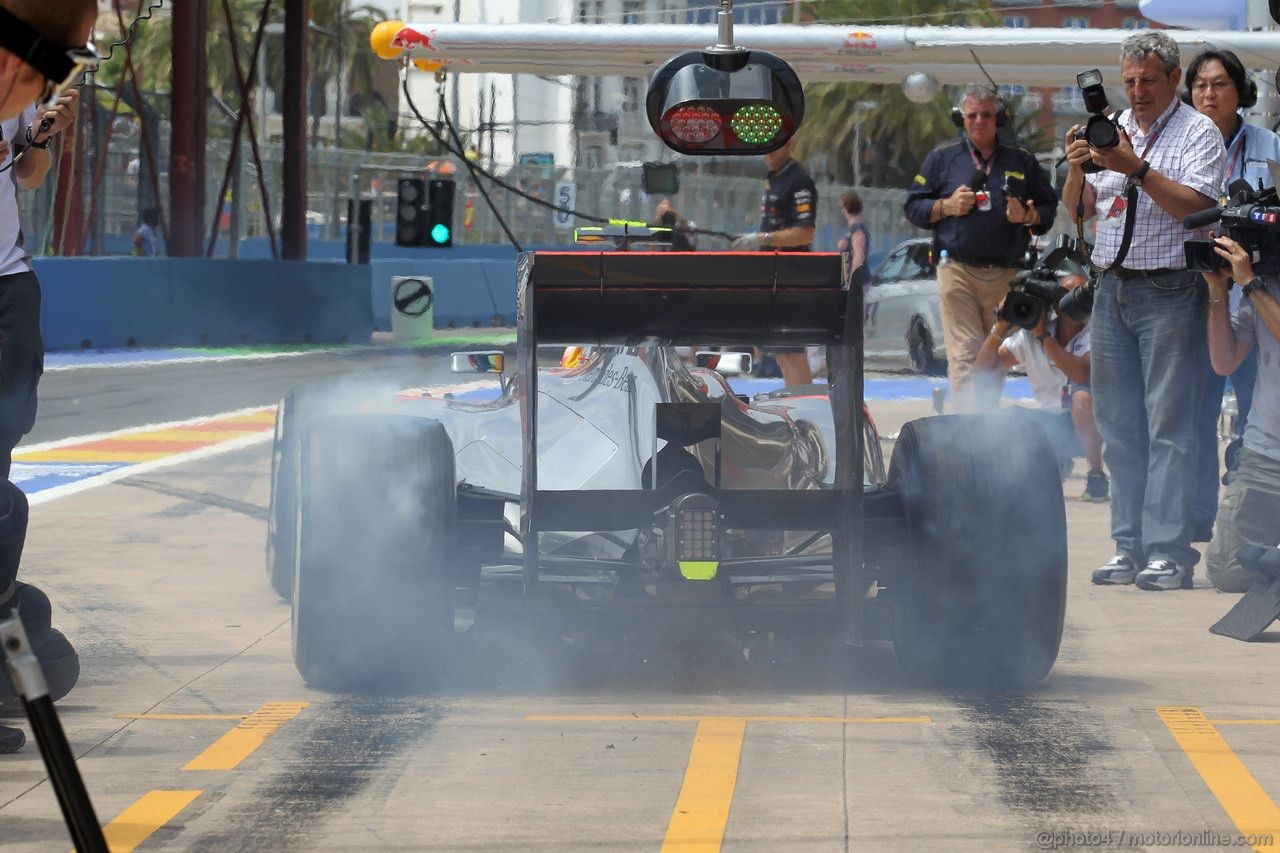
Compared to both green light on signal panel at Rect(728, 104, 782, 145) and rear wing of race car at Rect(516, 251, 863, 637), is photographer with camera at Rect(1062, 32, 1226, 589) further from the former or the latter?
rear wing of race car at Rect(516, 251, 863, 637)

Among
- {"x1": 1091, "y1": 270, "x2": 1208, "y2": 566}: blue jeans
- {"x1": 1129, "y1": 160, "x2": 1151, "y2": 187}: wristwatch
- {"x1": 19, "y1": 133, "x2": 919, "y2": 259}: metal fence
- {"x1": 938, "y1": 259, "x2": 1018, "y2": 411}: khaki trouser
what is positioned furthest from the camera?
{"x1": 19, "y1": 133, "x2": 919, "y2": 259}: metal fence

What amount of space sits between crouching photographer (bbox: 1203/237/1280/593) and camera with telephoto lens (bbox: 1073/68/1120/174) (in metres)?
0.56

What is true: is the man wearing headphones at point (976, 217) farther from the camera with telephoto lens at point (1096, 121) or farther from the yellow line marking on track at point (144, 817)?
the yellow line marking on track at point (144, 817)

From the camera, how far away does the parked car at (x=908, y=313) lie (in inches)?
872

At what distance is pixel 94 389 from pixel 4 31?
1586cm

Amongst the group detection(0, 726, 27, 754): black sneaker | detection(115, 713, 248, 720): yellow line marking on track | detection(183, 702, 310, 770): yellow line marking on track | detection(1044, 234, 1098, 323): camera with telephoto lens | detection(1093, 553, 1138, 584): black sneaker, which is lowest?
detection(1093, 553, 1138, 584): black sneaker

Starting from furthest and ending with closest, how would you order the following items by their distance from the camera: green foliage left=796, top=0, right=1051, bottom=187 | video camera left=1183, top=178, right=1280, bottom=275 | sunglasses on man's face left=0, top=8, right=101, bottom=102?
green foliage left=796, top=0, right=1051, bottom=187 < video camera left=1183, top=178, right=1280, bottom=275 < sunglasses on man's face left=0, top=8, right=101, bottom=102

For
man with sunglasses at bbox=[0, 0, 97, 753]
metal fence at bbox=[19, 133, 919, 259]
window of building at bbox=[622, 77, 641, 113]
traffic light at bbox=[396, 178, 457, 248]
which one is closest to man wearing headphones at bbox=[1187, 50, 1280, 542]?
man with sunglasses at bbox=[0, 0, 97, 753]

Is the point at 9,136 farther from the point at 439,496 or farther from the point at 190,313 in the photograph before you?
the point at 190,313

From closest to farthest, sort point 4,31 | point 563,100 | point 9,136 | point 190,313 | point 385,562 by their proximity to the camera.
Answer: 1. point 4,31
2. point 385,562
3. point 9,136
4. point 190,313
5. point 563,100

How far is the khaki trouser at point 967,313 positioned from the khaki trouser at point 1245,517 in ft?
9.08

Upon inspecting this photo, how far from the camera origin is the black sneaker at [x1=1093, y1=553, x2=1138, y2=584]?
26.5 feet

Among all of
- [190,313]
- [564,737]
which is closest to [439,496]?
[564,737]

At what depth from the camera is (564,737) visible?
17.4ft
